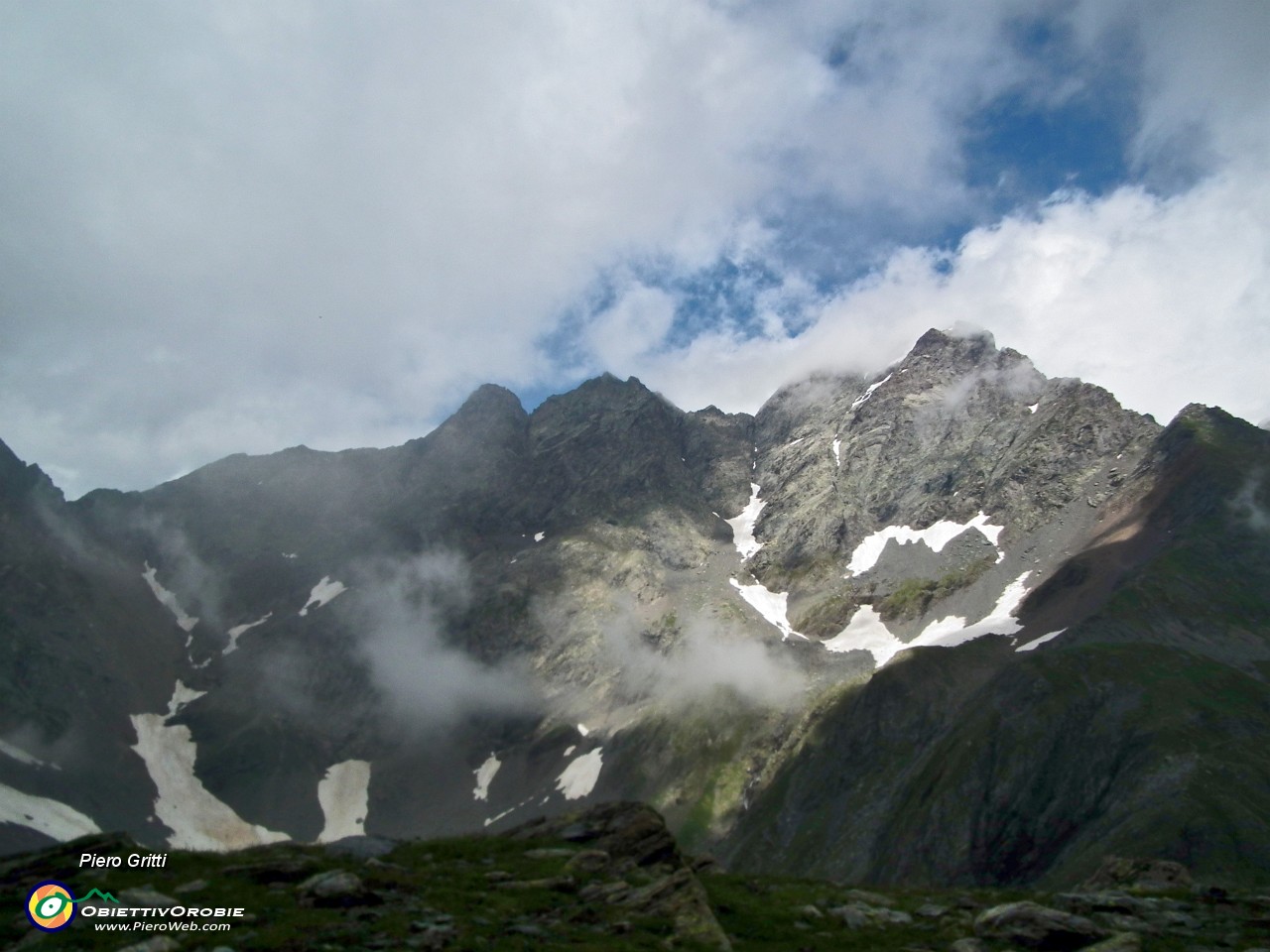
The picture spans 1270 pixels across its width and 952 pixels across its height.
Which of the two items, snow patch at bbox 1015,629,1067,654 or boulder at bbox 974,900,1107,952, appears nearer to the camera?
boulder at bbox 974,900,1107,952

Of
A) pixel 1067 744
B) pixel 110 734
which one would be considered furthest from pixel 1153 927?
pixel 110 734

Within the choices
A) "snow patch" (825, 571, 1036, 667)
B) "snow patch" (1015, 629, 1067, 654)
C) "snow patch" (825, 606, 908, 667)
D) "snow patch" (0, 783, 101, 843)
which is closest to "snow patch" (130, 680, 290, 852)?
"snow patch" (0, 783, 101, 843)

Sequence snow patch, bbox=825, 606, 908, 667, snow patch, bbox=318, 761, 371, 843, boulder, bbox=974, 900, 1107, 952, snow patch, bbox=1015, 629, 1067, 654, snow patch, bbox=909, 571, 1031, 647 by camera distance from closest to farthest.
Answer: boulder, bbox=974, 900, 1107, 952, snow patch, bbox=1015, 629, 1067, 654, snow patch, bbox=909, 571, 1031, 647, snow patch, bbox=825, 606, 908, 667, snow patch, bbox=318, 761, 371, 843

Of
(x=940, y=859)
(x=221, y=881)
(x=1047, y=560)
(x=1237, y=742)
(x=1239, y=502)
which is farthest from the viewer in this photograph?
(x=1047, y=560)

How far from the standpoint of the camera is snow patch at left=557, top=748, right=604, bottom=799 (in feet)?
577

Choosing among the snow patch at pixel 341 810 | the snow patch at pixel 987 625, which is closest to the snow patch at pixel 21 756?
the snow patch at pixel 341 810

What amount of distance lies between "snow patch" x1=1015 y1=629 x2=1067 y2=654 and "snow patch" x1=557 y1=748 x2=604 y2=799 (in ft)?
308

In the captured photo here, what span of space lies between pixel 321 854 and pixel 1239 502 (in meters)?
194

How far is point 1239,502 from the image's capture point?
165m

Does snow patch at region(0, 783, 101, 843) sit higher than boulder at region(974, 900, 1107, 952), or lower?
higher

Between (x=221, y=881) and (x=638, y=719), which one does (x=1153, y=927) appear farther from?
(x=638, y=719)

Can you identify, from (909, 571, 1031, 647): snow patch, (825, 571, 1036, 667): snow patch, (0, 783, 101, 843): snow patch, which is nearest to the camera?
(0, 783, 101, 843): snow patch

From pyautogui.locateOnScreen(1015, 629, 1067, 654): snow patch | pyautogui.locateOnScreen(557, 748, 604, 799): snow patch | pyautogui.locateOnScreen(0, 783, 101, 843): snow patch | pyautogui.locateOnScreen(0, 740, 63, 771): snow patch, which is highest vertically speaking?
pyautogui.locateOnScreen(0, 740, 63, 771): snow patch

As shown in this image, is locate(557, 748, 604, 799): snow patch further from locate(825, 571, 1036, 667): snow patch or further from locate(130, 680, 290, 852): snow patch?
locate(825, 571, 1036, 667): snow patch
